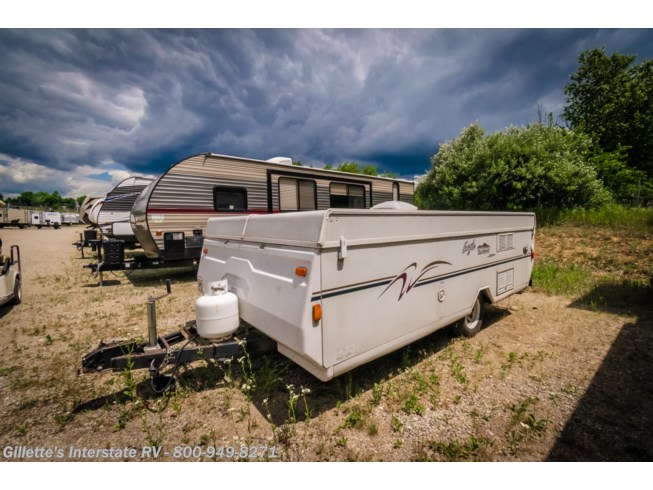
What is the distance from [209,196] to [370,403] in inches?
263

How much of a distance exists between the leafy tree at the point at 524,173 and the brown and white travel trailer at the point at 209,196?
33.4 ft

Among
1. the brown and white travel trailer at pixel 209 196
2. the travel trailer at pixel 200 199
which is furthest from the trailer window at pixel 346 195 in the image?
the travel trailer at pixel 200 199

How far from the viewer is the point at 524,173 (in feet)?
46.7

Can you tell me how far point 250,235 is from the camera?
344 cm

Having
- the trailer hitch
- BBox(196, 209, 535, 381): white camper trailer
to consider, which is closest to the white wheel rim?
BBox(196, 209, 535, 381): white camper trailer

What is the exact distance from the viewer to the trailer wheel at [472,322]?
183 inches

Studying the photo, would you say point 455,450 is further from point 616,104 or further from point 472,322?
point 616,104

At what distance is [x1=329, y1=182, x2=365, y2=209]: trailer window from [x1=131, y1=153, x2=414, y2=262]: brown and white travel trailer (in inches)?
5.7

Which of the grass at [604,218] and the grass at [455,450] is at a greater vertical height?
the grass at [604,218]

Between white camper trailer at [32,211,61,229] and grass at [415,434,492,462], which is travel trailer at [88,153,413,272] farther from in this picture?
white camper trailer at [32,211,61,229]

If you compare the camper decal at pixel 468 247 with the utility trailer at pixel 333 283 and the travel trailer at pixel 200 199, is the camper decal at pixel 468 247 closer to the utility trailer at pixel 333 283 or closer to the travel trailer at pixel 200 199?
the utility trailer at pixel 333 283

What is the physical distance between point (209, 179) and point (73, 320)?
4210mm

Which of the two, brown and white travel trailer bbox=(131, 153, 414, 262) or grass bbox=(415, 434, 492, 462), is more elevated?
brown and white travel trailer bbox=(131, 153, 414, 262)

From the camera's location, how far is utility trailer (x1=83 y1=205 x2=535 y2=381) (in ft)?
8.54
